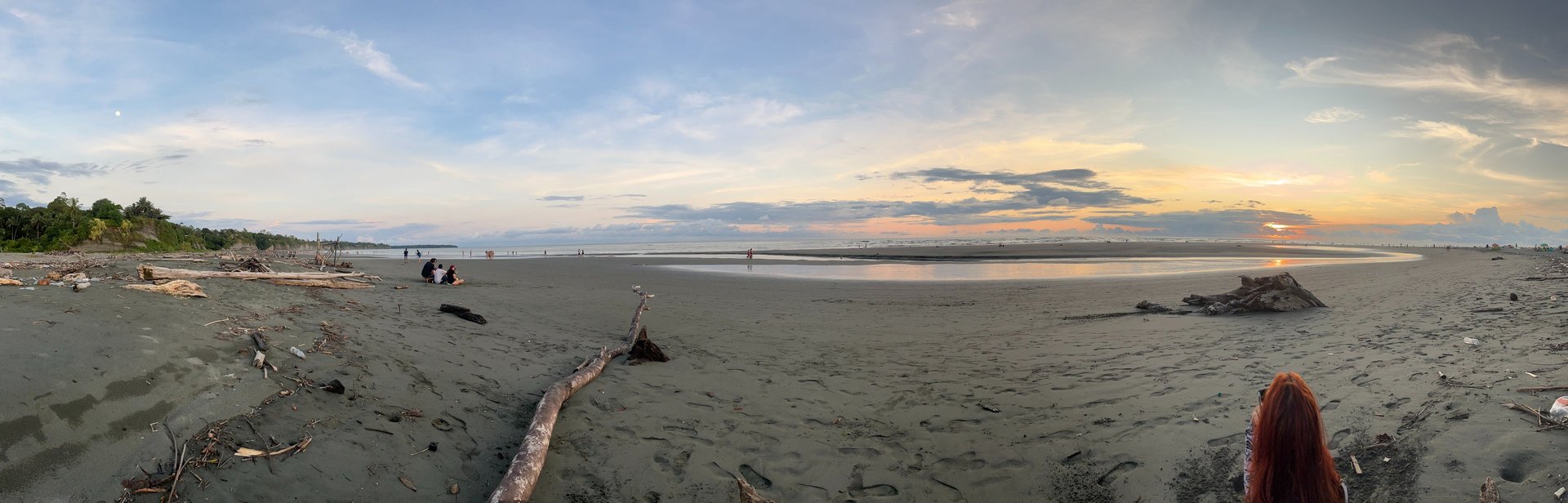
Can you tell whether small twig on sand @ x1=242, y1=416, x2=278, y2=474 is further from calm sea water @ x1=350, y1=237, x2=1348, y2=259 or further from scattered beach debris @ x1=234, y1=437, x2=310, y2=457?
calm sea water @ x1=350, y1=237, x2=1348, y2=259

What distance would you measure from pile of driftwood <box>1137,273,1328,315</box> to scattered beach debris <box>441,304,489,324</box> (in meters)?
16.2

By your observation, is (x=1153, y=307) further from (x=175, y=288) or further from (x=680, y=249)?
(x=680, y=249)

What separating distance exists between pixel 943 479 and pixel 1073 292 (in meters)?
17.3

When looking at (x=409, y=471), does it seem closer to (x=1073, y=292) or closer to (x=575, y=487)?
(x=575, y=487)

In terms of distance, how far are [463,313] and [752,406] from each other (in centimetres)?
801

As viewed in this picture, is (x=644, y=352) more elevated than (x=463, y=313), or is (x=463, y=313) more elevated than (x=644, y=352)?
(x=463, y=313)

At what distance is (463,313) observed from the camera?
1255 cm

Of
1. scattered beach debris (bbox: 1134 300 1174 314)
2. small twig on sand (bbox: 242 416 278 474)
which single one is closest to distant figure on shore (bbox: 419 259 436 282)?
small twig on sand (bbox: 242 416 278 474)

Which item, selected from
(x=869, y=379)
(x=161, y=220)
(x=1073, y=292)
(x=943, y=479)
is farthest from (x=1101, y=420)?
(x=161, y=220)

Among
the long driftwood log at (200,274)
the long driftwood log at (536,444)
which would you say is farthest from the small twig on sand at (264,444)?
the long driftwood log at (200,274)

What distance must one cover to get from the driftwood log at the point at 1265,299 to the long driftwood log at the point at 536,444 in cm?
1427

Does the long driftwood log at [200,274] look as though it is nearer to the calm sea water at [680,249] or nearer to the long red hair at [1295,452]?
the long red hair at [1295,452]

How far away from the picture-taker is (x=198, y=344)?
6.65 metres

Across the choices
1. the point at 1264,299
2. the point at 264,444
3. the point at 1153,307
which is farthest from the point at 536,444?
the point at 1264,299
